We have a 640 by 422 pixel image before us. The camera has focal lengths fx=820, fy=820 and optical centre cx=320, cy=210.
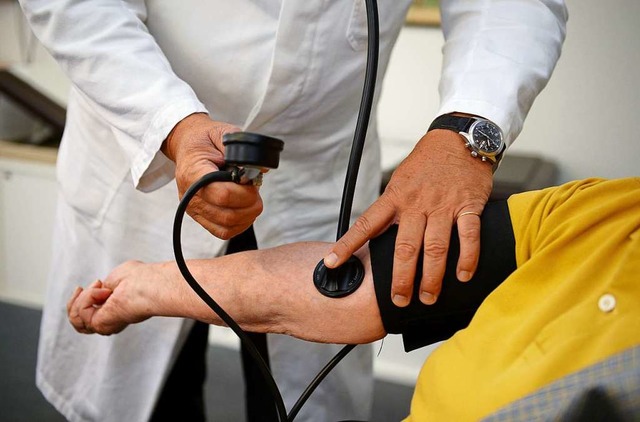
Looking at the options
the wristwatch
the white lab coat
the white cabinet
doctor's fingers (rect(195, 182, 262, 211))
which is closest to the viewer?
doctor's fingers (rect(195, 182, 262, 211))

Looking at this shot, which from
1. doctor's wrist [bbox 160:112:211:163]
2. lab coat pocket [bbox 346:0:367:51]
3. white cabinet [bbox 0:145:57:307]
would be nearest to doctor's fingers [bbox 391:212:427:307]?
doctor's wrist [bbox 160:112:211:163]

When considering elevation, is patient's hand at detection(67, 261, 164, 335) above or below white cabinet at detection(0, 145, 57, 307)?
above

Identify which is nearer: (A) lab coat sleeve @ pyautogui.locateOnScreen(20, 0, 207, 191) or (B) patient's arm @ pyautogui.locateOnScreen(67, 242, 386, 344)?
(B) patient's arm @ pyautogui.locateOnScreen(67, 242, 386, 344)

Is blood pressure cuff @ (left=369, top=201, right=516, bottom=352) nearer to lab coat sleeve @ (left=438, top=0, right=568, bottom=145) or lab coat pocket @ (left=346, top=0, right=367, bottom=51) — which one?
lab coat sleeve @ (left=438, top=0, right=568, bottom=145)

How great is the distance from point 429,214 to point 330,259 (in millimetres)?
124

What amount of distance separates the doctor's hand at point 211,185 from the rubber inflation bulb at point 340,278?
104mm

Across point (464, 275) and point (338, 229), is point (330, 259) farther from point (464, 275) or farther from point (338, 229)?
point (464, 275)

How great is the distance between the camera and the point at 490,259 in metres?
0.91

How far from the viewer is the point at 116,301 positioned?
1085 mm

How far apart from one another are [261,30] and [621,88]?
158 centimetres

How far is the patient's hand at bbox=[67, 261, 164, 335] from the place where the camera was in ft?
3.51

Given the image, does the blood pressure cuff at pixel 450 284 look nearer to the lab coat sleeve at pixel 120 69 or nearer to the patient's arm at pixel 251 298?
the patient's arm at pixel 251 298

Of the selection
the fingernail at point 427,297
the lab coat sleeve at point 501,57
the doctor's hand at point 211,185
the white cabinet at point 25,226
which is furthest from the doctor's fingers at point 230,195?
the white cabinet at point 25,226

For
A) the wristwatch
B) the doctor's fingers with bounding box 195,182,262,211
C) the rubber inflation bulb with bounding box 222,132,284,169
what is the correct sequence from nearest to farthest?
1. the rubber inflation bulb with bounding box 222,132,284,169
2. the doctor's fingers with bounding box 195,182,262,211
3. the wristwatch
